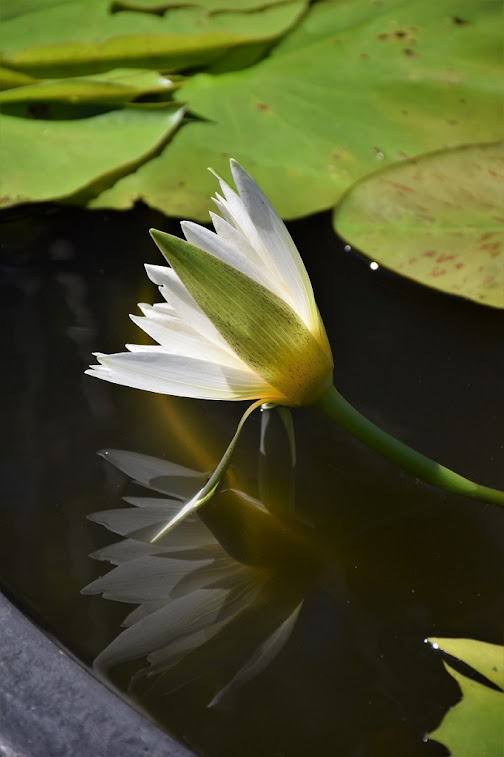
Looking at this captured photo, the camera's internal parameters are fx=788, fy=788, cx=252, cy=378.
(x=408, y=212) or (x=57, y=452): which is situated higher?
(x=408, y=212)

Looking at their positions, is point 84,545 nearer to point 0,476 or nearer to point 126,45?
point 0,476

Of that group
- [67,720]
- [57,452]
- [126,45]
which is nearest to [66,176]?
[126,45]

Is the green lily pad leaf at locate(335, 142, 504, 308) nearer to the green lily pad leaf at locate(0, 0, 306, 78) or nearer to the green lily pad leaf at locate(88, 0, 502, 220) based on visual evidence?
the green lily pad leaf at locate(88, 0, 502, 220)

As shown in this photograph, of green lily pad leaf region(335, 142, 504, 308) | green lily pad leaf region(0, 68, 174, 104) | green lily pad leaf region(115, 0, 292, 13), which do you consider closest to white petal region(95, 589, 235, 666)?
green lily pad leaf region(335, 142, 504, 308)

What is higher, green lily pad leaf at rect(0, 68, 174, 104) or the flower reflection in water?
green lily pad leaf at rect(0, 68, 174, 104)

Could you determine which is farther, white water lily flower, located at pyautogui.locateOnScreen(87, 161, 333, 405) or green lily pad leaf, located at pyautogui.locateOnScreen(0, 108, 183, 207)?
green lily pad leaf, located at pyautogui.locateOnScreen(0, 108, 183, 207)

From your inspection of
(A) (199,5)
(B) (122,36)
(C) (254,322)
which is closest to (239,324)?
(C) (254,322)
